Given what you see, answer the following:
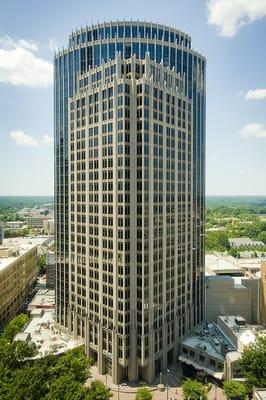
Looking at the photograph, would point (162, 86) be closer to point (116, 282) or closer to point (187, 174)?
point (187, 174)

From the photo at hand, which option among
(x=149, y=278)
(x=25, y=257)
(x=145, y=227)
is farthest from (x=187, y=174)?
(x=25, y=257)

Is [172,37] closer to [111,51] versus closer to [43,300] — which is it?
[111,51]

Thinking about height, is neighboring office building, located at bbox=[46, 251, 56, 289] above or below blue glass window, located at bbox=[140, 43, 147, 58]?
below

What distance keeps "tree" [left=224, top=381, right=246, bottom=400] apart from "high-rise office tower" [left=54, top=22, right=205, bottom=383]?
2100 centimetres

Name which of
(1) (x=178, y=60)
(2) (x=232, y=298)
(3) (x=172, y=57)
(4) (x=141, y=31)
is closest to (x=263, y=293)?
(2) (x=232, y=298)

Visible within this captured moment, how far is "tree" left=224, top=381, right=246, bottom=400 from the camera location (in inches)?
2793

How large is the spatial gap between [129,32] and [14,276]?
101 meters

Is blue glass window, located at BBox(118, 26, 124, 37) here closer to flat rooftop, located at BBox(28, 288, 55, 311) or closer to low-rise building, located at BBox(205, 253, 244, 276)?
low-rise building, located at BBox(205, 253, 244, 276)

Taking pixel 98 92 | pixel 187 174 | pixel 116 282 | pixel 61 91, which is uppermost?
pixel 61 91

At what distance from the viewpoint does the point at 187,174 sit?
4151 inches

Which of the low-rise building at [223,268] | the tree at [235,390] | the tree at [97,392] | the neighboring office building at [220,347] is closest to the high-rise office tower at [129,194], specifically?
the neighboring office building at [220,347]

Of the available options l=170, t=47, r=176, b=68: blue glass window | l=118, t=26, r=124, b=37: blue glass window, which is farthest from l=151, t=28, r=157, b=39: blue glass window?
l=118, t=26, r=124, b=37: blue glass window

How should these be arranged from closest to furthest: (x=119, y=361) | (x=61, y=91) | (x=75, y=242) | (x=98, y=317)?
1. (x=119, y=361)
2. (x=98, y=317)
3. (x=75, y=242)
4. (x=61, y=91)

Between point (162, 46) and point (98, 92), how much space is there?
30.7m
